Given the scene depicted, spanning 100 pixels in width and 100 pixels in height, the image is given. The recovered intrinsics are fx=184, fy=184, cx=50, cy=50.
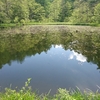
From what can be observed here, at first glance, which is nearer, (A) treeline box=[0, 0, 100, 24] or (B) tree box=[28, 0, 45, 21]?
(A) treeline box=[0, 0, 100, 24]

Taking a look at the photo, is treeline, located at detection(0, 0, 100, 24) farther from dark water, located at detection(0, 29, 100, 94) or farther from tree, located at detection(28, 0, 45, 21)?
dark water, located at detection(0, 29, 100, 94)

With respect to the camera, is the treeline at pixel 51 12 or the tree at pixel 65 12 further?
the tree at pixel 65 12

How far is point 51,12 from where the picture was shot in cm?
6253

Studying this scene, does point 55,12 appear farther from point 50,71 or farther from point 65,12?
point 50,71

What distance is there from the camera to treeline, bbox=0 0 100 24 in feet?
160

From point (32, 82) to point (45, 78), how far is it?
3.51ft

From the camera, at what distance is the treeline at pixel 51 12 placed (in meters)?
48.8

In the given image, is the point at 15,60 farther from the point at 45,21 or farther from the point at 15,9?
the point at 45,21

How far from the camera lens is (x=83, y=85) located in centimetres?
1018

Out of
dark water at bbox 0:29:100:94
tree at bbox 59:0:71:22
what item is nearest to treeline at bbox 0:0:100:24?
tree at bbox 59:0:71:22

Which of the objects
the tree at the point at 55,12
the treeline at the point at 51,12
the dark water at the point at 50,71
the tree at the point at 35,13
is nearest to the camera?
the dark water at the point at 50,71

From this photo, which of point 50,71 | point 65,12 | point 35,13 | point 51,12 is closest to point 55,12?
point 51,12

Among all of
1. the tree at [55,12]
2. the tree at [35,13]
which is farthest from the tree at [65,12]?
the tree at [35,13]

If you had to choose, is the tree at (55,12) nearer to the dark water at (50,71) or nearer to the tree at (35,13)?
the tree at (35,13)
